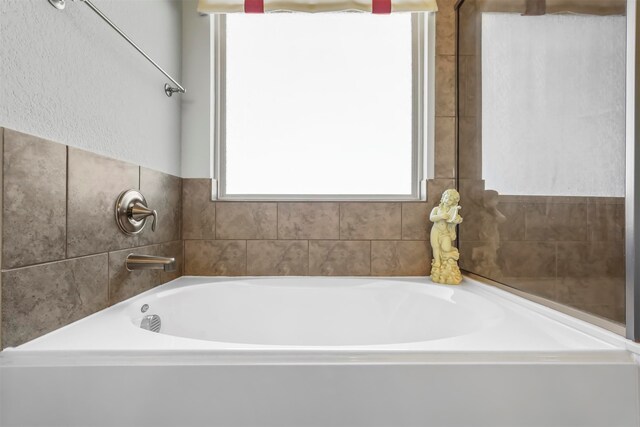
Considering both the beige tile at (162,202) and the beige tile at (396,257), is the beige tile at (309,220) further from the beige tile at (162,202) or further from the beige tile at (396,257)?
the beige tile at (162,202)

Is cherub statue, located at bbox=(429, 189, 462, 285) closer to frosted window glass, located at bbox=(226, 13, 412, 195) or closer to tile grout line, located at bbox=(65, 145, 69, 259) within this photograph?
frosted window glass, located at bbox=(226, 13, 412, 195)

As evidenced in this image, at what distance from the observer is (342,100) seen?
1597mm

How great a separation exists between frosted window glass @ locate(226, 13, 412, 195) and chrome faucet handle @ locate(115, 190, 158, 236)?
56 cm

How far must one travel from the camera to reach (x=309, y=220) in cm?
152

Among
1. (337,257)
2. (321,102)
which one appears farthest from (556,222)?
(321,102)

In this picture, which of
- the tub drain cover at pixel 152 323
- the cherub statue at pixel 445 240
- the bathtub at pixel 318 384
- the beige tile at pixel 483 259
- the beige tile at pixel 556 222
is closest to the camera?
the bathtub at pixel 318 384

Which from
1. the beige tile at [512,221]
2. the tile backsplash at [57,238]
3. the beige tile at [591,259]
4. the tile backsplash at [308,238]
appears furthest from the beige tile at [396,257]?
the tile backsplash at [57,238]

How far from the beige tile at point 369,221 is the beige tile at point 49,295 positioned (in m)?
0.97

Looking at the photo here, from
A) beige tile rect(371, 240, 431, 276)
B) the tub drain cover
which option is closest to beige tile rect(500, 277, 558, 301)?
beige tile rect(371, 240, 431, 276)

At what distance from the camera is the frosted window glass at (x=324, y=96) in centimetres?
160

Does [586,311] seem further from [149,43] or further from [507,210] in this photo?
[149,43]

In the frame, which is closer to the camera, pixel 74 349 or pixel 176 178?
pixel 74 349

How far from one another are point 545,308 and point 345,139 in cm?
107

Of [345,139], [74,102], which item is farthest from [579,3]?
[74,102]
